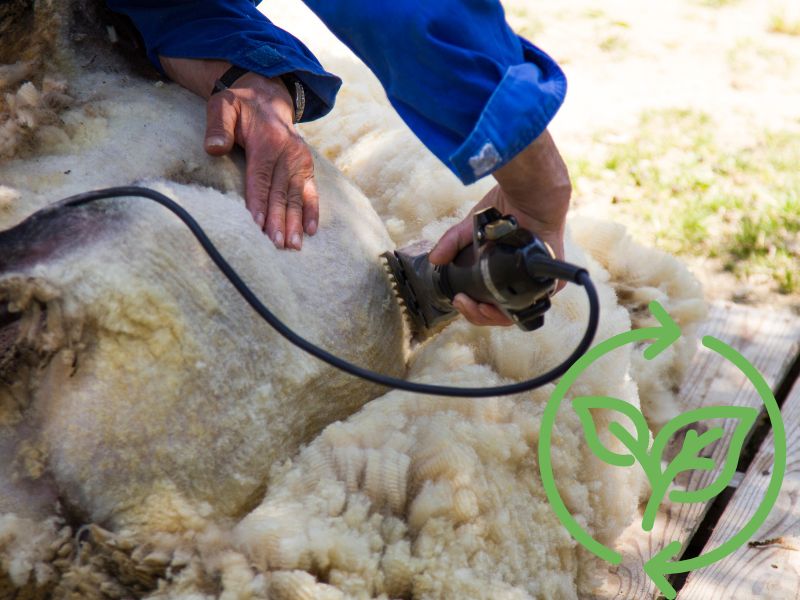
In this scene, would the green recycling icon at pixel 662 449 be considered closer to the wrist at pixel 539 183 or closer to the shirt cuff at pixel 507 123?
the wrist at pixel 539 183

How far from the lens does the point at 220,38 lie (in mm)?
1707

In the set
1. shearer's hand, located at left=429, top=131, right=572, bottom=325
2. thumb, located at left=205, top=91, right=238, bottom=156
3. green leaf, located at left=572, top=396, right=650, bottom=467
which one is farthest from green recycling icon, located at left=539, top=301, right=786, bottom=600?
thumb, located at left=205, top=91, right=238, bottom=156

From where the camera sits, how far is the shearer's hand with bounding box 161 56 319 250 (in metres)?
1.51

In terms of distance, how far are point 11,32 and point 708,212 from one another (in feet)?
5.70

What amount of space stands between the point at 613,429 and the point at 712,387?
1.61 feet

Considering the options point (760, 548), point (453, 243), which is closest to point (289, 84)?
point (453, 243)

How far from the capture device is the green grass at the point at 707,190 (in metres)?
2.35

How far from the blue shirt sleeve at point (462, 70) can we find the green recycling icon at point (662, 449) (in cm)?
48

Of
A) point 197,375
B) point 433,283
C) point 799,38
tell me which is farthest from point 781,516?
point 799,38

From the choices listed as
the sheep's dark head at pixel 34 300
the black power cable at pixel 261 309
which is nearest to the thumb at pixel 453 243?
the black power cable at pixel 261 309

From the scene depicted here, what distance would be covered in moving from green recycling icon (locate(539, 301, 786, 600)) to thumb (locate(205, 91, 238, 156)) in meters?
0.68

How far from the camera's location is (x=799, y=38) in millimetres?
3422

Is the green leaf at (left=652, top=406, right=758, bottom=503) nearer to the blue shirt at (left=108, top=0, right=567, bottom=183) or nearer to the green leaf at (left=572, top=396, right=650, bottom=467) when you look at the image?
the green leaf at (left=572, top=396, right=650, bottom=467)

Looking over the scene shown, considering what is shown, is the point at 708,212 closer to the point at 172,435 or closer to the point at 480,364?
the point at 480,364
